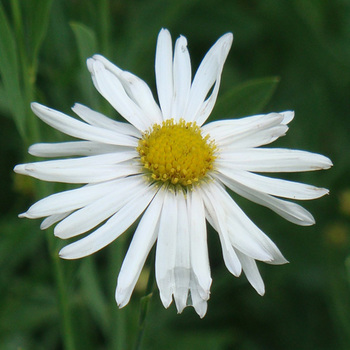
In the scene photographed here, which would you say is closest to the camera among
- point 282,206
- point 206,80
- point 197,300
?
point 197,300

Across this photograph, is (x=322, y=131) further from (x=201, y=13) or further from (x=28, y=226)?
(x=28, y=226)

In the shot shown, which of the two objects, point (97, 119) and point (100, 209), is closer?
point (100, 209)

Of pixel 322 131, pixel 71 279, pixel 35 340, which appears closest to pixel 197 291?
pixel 71 279

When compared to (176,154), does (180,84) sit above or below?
above

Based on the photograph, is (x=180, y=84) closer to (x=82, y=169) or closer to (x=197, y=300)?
(x=82, y=169)

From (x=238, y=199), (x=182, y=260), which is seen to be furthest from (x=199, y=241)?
(x=238, y=199)

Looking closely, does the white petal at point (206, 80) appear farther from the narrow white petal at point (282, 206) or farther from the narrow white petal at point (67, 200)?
the narrow white petal at point (67, 200)
